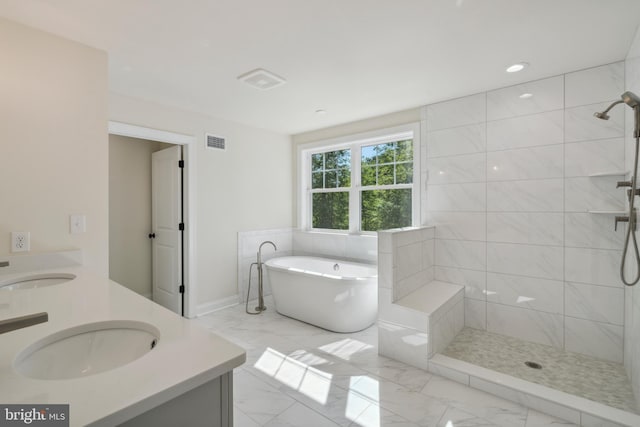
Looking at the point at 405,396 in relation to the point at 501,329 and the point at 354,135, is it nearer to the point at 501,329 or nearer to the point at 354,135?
the point at 501,329

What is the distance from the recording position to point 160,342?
0.88 m

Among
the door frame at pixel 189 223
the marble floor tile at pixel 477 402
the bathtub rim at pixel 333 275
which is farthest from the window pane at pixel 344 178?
the marble floor tile at pixel 477 402

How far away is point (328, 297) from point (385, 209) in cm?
141

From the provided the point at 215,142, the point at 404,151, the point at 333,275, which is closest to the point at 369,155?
the point at 404,151

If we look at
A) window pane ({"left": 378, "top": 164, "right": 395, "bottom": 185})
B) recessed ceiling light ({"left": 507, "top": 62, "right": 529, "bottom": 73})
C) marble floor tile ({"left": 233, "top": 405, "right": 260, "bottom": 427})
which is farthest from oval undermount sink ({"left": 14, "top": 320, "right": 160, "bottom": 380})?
window pane ({"left": 378, "top": 164, "right": 395, "bottom": 185})

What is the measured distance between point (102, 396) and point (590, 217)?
131 inches

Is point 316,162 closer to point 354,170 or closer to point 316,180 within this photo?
point 316,180

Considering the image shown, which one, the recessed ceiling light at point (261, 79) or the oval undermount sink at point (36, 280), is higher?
the recessed ceiling light at point (261, 79)

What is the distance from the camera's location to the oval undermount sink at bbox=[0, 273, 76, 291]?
1634mm

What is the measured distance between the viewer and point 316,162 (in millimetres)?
4766

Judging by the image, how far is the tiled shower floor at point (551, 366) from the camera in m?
2.11

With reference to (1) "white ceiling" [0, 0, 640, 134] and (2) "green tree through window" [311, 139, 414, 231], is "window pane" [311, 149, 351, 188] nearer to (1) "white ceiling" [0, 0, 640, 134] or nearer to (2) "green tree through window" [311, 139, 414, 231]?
(2) "green tree through window" [311, 139, 414, 231]

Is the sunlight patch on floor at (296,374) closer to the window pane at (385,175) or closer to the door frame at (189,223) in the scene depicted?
the door frame at (189,223)

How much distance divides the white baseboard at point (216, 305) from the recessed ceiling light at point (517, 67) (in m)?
3.86
